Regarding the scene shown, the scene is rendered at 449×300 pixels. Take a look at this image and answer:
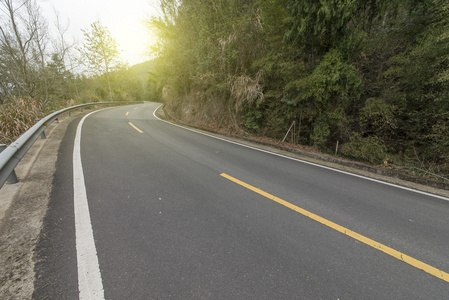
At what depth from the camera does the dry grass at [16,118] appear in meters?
5.93

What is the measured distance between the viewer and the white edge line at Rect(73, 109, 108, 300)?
159cm

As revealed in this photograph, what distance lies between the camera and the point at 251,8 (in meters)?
8.62

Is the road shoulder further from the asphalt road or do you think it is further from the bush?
the bush

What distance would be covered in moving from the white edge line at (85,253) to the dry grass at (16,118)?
5.44m

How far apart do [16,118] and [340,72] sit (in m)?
11.7

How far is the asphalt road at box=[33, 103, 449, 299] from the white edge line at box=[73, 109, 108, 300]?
5 centimetres

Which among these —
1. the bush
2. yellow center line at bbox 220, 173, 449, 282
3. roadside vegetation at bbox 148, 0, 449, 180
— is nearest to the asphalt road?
yellow center line at bbox 220, 173, 449, 282

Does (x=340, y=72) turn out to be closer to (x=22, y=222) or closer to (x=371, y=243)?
(x=371, y=243)

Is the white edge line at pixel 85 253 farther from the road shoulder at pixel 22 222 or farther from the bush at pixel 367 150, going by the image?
the bush at pixel 367 150

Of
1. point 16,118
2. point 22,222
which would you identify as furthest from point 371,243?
point 16,118

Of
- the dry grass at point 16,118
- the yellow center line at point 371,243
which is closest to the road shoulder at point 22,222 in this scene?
the yellow center line at point 371,243

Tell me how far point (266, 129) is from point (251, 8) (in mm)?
6028

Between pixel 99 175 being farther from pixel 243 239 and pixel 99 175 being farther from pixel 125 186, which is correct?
pixel 243 239

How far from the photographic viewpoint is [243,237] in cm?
233
